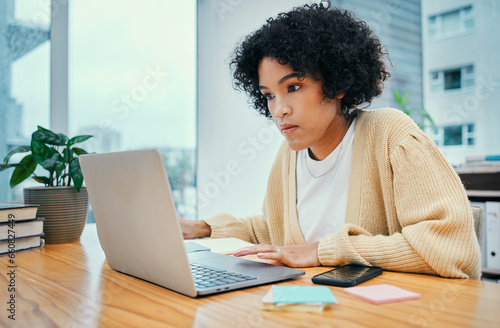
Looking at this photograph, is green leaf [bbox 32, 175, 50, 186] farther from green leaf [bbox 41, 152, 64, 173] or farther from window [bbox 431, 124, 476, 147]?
window [bbox 431, 124, 476, 147]

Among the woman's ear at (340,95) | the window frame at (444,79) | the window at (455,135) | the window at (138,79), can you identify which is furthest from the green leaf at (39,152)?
the window frame at (444,79)

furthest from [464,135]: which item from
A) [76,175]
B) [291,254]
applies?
[76,175]

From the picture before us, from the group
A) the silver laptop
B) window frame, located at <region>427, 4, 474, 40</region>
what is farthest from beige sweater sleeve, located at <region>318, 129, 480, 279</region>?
window frame, located at <region>427, 4, 474, 40</region>

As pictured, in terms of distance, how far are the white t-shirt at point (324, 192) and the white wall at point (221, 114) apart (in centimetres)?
113

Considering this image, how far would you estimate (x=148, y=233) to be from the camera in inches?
28.2

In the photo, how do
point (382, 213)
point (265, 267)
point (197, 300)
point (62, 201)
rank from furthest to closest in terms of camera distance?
point (62, 201)
point (382, 213)
point (265, 267)
point (197, 300)

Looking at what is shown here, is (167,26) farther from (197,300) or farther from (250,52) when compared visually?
(197,300)

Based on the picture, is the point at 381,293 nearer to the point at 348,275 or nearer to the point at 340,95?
the point at 348,275

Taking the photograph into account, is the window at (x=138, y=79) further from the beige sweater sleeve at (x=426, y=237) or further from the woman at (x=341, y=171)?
the beige sweater sleeve at (x=426, y=237)

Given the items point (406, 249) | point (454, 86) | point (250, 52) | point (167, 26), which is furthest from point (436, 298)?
point (454, 86)

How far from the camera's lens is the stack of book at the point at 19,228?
3.79ft

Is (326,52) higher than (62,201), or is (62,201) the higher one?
Answer: (326,52)

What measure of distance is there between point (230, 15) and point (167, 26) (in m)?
0.40

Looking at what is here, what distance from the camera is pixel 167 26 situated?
2383mm
